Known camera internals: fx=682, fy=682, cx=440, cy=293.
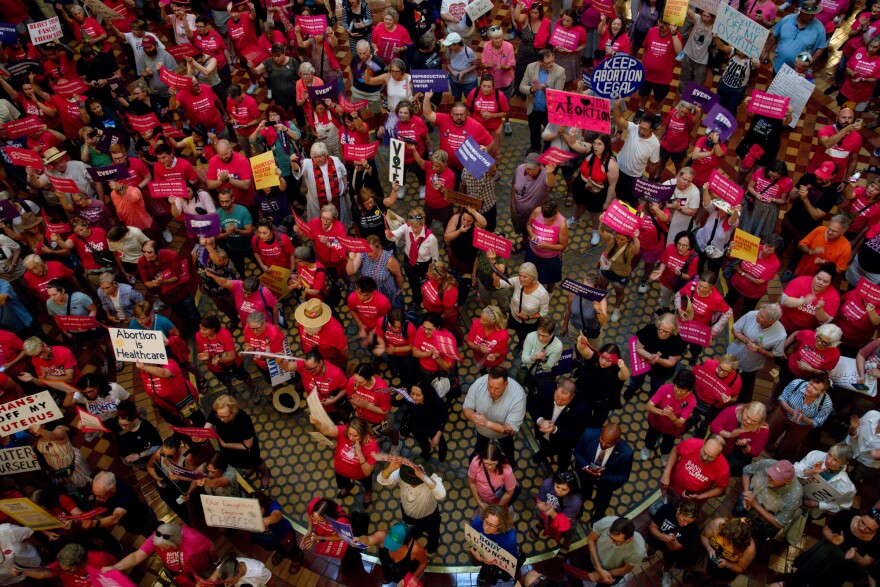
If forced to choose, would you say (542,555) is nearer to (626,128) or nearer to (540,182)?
(540,182)

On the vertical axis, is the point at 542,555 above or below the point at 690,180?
below

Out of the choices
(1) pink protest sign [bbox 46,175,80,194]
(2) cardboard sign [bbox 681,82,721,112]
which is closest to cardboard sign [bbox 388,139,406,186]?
(2) cardboard sign [bbox 681,82,721,112]

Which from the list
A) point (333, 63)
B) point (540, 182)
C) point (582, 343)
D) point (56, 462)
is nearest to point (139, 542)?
point (56, 462)

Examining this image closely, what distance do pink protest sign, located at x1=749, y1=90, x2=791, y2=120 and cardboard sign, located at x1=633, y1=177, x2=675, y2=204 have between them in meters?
2.28

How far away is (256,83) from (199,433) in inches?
363

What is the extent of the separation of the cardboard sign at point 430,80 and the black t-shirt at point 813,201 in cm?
567

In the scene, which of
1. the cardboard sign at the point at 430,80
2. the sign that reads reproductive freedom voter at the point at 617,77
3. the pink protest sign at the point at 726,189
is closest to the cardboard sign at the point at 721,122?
the pink protest sign at the point at 726,189

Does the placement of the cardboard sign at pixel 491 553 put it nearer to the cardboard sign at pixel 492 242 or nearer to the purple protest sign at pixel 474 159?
the cardboard sign at pixel 492 242

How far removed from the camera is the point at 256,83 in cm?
1473

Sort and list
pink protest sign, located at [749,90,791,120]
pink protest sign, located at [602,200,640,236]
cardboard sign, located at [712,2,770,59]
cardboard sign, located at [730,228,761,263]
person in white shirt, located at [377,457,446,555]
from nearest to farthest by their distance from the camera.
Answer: person in white shirt, located at [377,457,446,555] → cardboard sign, located at [730,228,761,263] → pink protest sign, located at [602,200,640,236] → pink protest sign, located at [749,90,791,120] → cardboard sign, located at [712,2,770,59]

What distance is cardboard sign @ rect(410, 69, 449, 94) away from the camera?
36.2 ft

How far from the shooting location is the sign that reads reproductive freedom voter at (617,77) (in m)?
10.4

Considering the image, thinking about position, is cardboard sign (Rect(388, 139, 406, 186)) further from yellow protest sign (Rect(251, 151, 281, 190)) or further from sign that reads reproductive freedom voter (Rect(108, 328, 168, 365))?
sign that reads reproductive freedom voter (Rect(108, 328, 168, 365))

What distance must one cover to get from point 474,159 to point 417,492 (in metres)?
4.68
